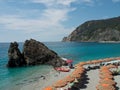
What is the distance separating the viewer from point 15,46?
69688 millimetres

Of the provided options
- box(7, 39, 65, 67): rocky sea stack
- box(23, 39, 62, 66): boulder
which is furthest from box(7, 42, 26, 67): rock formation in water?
box(23, 39, 62, 66): boulder

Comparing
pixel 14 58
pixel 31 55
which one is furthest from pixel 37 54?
pixel 14 58

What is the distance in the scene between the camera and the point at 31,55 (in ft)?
232

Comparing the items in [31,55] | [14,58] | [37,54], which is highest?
[37,54]

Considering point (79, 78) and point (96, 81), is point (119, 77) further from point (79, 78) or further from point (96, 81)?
point (79, 78)

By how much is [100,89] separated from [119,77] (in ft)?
37.6

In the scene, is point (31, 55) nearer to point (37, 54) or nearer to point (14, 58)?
point (37, 54)

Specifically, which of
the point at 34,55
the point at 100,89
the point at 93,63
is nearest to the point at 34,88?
the point at 100,89

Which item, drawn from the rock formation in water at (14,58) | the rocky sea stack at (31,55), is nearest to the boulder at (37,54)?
the rocky sea stack at (31,55)

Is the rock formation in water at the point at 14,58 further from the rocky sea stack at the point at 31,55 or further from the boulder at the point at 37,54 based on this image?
the boulder at the point at 37,54

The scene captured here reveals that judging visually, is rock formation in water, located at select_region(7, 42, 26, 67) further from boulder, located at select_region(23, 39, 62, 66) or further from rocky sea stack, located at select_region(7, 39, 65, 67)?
boulder, located at select_region(23, 39, 62, 66)

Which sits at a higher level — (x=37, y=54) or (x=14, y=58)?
(x=37, y=54)

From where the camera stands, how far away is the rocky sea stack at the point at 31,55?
68688mm

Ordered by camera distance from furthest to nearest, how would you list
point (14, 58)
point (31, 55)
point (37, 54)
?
point (31, 55)
point (37, 54)
point (14, 58)
